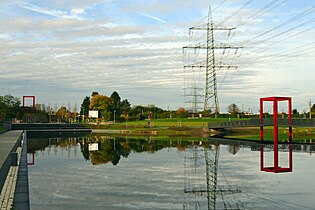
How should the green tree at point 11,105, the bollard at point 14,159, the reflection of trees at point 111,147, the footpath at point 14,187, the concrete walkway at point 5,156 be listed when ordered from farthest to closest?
the green tree at point 11,105 → the reflection of trees at point 111,147 → the bollard at point 14,159 → the concrete walkway at point 5,156 → the footpath at point 14,187

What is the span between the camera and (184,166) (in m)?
18.3

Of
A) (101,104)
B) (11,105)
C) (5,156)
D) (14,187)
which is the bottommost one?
(14,187)

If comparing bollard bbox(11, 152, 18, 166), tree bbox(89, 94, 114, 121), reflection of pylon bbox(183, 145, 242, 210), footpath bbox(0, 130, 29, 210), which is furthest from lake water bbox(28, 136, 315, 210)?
tree bbox(89, 94, 114, 121)

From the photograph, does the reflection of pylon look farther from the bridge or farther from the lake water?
the bridge

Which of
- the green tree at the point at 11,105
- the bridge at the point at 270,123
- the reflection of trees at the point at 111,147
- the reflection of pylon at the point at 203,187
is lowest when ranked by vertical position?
the reflection of pylon at the point at 203,187

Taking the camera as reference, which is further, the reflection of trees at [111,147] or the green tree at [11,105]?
the green tree at [11,105]

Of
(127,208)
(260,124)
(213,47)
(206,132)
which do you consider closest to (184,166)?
(127,208)

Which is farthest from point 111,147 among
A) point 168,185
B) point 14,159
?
point 168,185

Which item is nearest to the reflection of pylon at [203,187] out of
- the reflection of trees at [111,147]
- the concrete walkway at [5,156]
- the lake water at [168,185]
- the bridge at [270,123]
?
the lake water at [168,185]

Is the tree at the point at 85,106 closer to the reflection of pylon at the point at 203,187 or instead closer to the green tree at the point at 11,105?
the green tree at the point at 11,105

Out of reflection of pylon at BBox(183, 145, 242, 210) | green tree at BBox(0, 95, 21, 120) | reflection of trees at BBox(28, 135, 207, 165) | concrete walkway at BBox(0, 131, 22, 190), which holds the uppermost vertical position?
green tree at BBox(0, 95, 21, 120)

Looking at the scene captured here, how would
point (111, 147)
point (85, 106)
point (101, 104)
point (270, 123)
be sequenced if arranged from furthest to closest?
1. point (85, 106)
2. point (101, 104)
3. point (270, 123)
4. point (111, 147)

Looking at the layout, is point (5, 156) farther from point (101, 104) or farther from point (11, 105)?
point (101, 104)

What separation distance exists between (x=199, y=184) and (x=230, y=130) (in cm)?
4185
